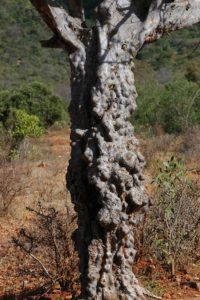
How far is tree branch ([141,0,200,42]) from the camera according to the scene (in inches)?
160

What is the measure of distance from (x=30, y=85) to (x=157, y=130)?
6.96 meters

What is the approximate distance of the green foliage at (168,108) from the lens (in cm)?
1891

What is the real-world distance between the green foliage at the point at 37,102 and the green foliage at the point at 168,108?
411 centimetres

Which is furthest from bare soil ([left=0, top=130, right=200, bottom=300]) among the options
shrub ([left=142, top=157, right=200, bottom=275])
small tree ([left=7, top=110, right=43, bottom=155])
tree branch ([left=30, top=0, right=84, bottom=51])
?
tree branch ([left=30, top=0, right=84, bottom=51])

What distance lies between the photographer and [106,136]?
3.92m

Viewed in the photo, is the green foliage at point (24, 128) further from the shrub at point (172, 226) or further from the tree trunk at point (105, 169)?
the tree trunk at point (105, 169)

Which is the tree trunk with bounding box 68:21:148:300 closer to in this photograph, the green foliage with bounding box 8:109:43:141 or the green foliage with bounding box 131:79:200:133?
the green foliage with bounding box 8:109:43:141

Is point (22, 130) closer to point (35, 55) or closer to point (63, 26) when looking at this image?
point (63, 26)

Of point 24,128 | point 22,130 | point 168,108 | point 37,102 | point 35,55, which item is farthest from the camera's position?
point 35,55

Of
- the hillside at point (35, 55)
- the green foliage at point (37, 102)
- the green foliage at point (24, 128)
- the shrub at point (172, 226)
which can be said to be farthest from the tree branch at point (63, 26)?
the hillside at point (35, 55)

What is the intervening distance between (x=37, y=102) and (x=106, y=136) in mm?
20202

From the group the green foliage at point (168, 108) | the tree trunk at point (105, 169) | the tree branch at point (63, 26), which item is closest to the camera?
the tree trunk at point (105, 169)

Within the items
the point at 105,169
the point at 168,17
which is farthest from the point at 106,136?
the point at 168,17

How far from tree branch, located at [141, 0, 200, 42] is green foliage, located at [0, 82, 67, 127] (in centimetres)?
1885
